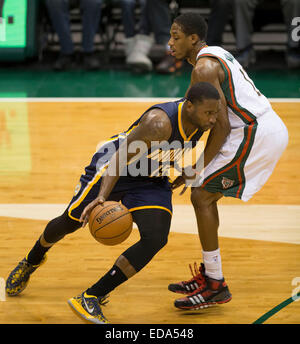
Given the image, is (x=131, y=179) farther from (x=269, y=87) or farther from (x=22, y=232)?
(x=269, y=87)

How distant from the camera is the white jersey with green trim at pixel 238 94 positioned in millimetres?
2977

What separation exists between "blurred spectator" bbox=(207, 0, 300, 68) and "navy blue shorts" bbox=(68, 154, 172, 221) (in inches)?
212

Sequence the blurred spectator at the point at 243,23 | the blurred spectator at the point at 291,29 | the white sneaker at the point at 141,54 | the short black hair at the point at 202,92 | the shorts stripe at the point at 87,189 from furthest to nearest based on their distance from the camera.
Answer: the white sneaker at the point at 141,54
the blurred spectator at the point at 243,23
the blurred spectator at the point at 291,29
the shorts stripe at the point at 87,189
the short black hair at the point at 202,92

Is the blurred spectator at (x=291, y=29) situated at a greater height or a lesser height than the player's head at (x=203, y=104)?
lesser

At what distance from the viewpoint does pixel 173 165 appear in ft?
10.2

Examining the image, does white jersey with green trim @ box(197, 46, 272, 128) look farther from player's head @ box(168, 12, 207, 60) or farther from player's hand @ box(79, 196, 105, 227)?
player's hand @ box(79, 196, 105, 227)

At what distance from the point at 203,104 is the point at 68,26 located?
5.72 meters

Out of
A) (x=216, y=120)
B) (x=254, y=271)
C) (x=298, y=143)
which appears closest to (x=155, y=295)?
(x=254, y=271)

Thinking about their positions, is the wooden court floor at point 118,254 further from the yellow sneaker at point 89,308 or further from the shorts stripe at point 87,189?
the shorts stripe at point 87,189

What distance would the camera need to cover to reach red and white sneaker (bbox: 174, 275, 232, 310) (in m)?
3.10

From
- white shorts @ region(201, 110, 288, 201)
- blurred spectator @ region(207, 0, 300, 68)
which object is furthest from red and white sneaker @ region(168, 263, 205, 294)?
blurred spectator @ region(207, 0, 300, 68)

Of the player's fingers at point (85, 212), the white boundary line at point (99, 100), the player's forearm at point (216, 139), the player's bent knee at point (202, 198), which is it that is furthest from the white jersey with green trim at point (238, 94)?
the white boundary line at point (99, 100)

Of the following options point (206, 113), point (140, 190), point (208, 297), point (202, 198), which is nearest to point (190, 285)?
point (208, 297)

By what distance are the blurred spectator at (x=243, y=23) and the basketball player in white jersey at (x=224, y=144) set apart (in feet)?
16.4
